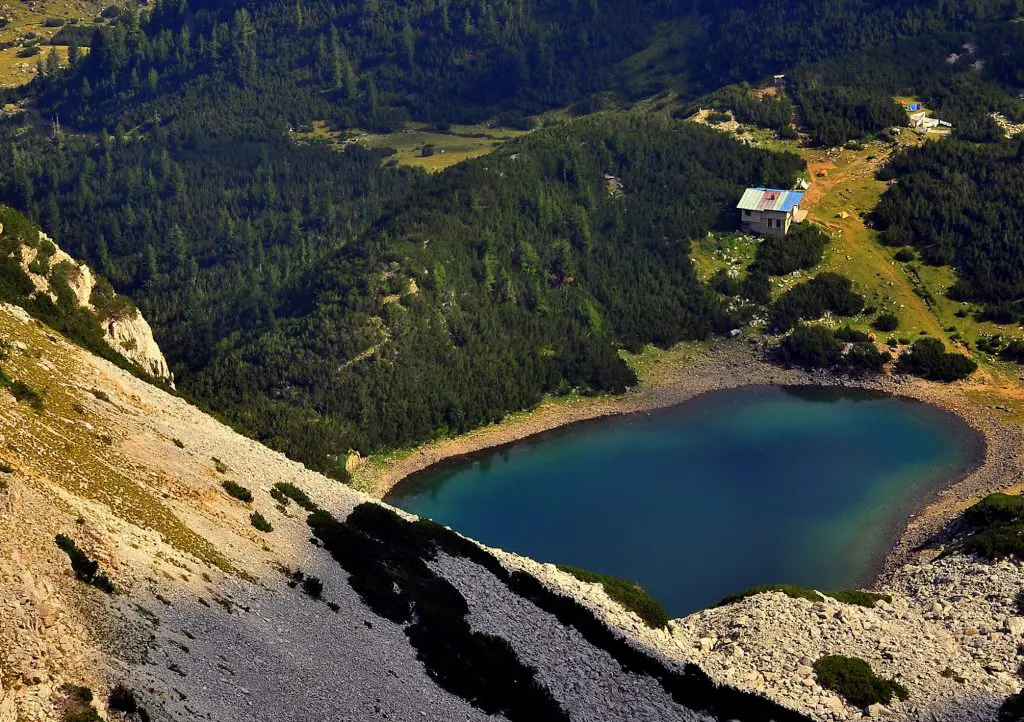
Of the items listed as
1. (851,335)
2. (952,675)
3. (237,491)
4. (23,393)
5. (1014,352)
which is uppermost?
(23,393)

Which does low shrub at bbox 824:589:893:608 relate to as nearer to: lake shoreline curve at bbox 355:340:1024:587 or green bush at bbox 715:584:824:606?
green bush at bbox 715:584:824:606

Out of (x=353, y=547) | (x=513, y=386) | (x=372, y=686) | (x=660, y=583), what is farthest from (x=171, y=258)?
(x=372, y=686)

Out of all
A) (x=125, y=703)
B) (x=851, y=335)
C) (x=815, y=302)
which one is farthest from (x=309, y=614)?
(x=815, y=302)

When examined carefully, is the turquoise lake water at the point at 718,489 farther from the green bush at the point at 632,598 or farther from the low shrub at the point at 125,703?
the low shrub at the point at 125,703

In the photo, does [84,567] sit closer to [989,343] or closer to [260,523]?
[260,523]

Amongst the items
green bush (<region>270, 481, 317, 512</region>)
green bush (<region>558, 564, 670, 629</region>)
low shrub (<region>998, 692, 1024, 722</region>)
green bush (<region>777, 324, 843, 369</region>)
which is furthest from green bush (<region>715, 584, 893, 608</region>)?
green bush (<region>777, 324, 843, 369</region>)

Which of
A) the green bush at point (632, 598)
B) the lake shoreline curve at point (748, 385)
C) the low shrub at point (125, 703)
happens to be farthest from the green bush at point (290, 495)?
the lake shoreline curve at point (748, 385)
